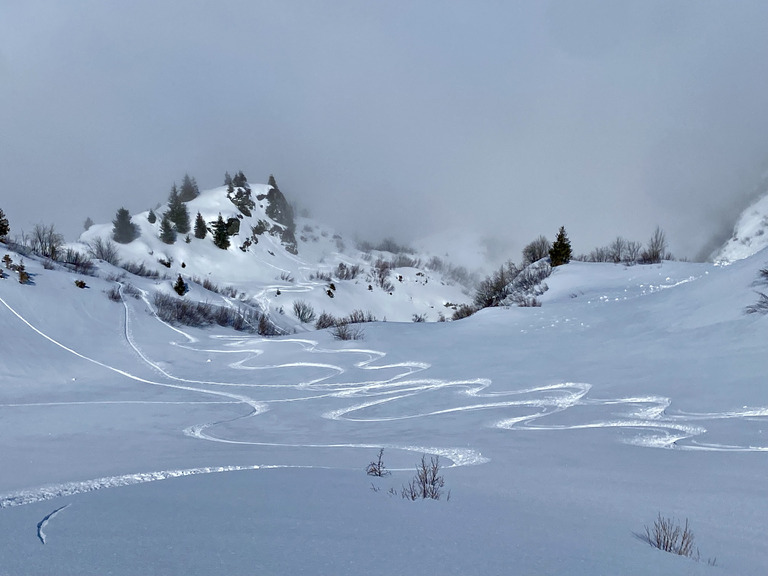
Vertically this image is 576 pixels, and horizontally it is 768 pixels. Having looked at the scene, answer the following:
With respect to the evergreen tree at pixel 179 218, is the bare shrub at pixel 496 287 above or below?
below

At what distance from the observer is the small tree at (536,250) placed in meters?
23.3

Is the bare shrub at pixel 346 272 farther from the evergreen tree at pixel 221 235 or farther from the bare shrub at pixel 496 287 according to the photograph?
the bare shrub at pixel 496 287

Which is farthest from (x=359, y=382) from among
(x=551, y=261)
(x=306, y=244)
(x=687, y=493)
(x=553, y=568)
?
(x=306, y=244)

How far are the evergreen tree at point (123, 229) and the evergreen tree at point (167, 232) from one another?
2421 mm

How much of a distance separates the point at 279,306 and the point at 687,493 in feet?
106

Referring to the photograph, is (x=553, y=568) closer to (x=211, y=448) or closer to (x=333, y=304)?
(x=211, y=448)

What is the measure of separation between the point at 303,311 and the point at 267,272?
1633 centimetres

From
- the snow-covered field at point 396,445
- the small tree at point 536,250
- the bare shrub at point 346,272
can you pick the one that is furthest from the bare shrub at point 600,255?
the bare shrub at point 346,272

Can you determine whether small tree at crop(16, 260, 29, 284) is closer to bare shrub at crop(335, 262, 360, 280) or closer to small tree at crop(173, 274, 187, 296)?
small tree at crop(173, 274, 187, 296)

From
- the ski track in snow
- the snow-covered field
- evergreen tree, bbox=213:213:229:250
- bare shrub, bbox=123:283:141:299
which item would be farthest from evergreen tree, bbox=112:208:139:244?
the ski track in snow

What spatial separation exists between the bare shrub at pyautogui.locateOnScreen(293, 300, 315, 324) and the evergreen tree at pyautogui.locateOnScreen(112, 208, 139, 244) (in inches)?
810

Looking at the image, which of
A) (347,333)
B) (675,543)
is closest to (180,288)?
(347,333)

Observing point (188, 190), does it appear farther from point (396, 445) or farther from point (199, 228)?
point (396, 445)

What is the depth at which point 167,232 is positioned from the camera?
150ft
